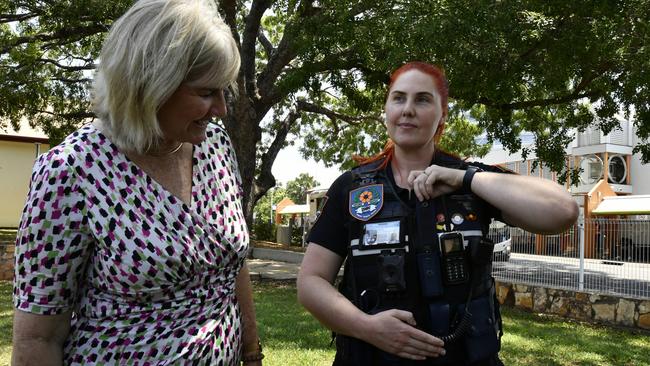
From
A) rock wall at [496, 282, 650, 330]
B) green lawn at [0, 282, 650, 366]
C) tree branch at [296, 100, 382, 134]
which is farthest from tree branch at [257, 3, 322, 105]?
rock wall at [496, 282, 650, 330]

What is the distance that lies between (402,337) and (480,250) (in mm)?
393

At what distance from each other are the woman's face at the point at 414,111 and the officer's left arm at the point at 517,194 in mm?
192

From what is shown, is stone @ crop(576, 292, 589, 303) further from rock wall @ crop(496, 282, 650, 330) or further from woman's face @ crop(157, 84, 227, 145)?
woman's face @ crop(157, 84, 227, 145)

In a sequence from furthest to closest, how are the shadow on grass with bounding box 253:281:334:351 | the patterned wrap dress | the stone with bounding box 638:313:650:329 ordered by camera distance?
the stone with bounding box 638:313:650:329, the shadow on grass with bounding box 253:281:334:351, the patterned wrap dress

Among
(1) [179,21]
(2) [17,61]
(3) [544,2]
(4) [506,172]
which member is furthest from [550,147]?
(2) [17,61]

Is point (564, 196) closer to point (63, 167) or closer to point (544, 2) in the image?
point (63, 167)

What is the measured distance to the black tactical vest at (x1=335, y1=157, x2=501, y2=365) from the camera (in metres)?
1.93

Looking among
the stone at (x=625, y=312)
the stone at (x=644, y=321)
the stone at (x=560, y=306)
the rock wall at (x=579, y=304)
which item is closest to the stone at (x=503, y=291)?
the rock wall at (x=579, y=304)

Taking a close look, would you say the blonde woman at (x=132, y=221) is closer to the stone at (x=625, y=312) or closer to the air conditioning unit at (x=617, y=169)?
the stone at (x=625, y=312)

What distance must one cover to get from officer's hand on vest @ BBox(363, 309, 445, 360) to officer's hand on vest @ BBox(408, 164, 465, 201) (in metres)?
0.41

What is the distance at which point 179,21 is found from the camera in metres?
1.67

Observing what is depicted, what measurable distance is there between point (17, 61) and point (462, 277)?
1483 centimetres

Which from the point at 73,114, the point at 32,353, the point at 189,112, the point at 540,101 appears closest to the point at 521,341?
the point at 540,101

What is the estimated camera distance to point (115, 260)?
64.5 inches
